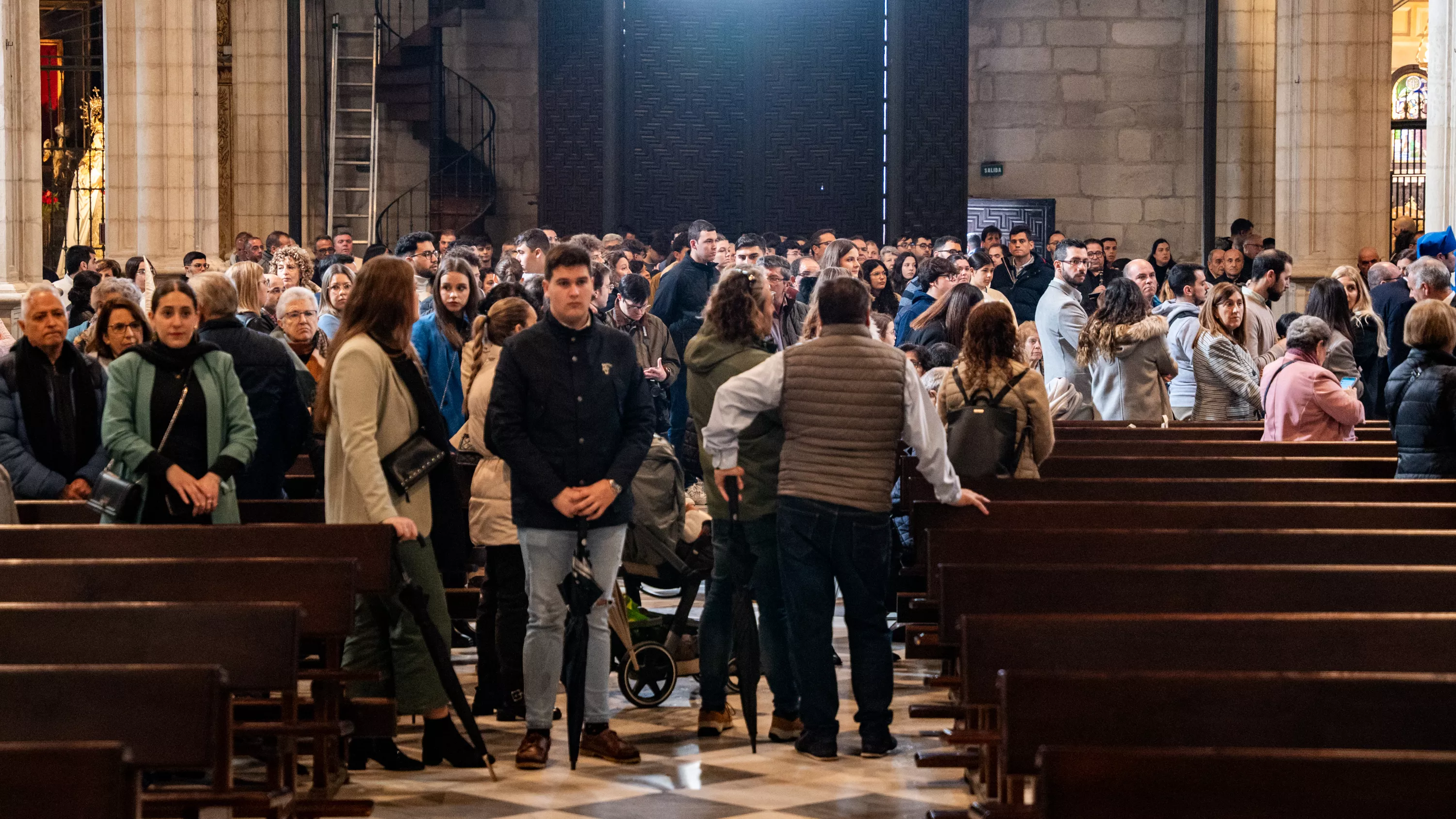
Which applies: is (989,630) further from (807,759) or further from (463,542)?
(463,542)

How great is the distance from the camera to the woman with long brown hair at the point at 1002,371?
660 cm

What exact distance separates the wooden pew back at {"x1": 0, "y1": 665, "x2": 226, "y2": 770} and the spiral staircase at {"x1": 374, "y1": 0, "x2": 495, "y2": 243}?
50.7 feet

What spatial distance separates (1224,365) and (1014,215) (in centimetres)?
1190

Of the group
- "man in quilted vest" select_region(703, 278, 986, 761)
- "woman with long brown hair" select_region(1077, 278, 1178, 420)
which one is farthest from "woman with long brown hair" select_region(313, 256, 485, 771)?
"woman with long brown hair" select_region(1077, 278, 1178, 420)

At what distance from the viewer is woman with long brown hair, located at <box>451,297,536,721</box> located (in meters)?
6.57

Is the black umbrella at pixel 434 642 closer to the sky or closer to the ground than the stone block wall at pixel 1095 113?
closer to the ground

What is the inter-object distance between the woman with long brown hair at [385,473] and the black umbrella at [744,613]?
91cm

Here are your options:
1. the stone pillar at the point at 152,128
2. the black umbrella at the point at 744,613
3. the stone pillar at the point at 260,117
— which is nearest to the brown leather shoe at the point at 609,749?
the black umbrella at the point at 744,613

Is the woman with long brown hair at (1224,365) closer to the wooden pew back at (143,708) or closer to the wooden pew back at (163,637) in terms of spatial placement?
the wooden pew back at (163,637)

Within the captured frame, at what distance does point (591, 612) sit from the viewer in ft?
19.7

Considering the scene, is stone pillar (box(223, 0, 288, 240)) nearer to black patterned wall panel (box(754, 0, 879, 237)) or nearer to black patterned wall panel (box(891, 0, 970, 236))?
black patterned wall panel (box(754, 0, 879, 237))

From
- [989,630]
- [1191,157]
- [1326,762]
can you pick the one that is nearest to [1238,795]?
[1326,762]

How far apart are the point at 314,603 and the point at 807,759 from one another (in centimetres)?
188

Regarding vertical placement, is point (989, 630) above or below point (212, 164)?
below
